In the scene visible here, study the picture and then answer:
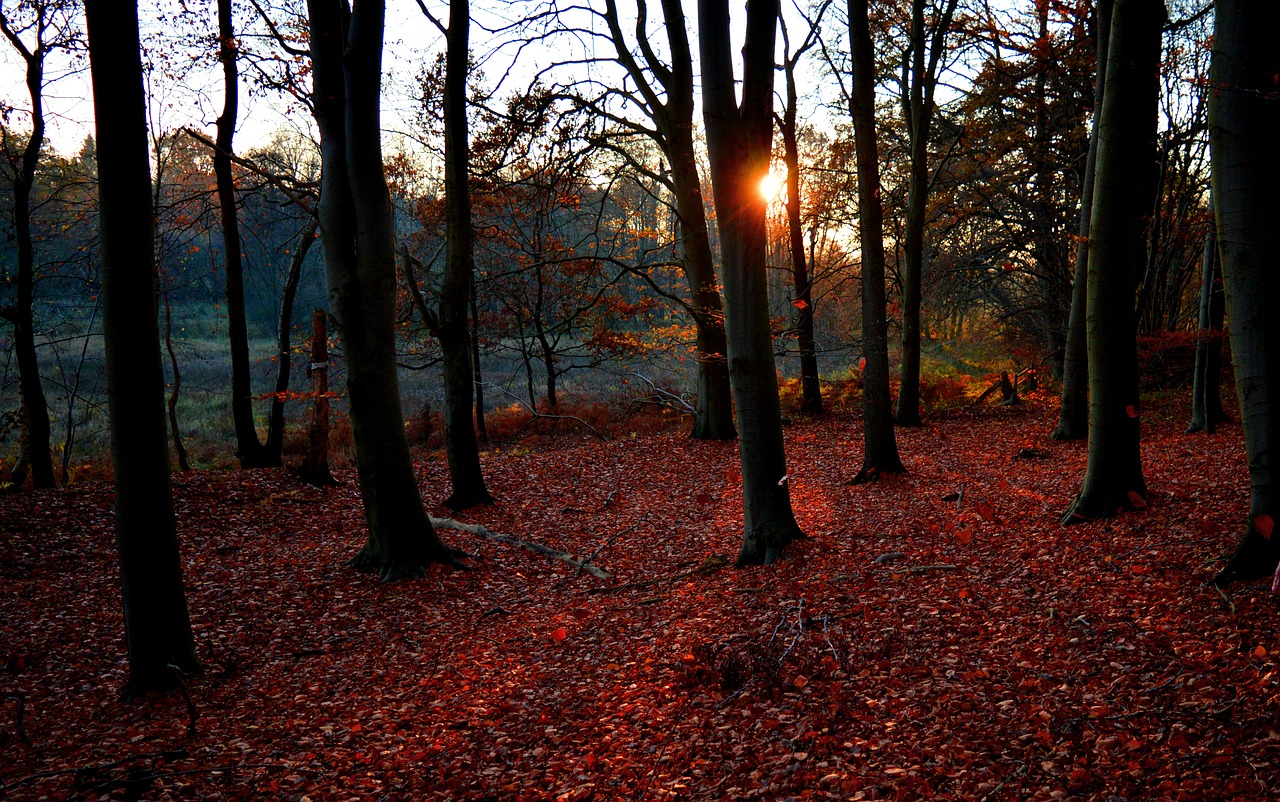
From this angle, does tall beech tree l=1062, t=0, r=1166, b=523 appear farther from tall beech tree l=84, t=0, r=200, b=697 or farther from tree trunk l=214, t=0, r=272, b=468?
tree trunk l=214, t=0, r=272, b=468

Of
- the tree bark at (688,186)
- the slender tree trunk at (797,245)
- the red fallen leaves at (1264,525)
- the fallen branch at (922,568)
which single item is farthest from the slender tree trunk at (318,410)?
the red fallen leaves at (1264,525)

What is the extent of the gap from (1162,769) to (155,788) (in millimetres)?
4613

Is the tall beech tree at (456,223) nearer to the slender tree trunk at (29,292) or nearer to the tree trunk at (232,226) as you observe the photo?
the tree trunk at (232,226)

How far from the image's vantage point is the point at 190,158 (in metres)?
17.7

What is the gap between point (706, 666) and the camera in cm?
473

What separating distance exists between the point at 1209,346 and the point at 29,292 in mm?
18313

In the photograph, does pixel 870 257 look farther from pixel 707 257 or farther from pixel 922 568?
pixel 922 568

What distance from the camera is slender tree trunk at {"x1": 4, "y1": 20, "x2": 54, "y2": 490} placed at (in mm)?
11117

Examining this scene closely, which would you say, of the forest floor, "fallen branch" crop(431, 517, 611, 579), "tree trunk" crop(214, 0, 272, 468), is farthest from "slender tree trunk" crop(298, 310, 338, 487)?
"fallen branch" crop(431, 517, 611, 579)

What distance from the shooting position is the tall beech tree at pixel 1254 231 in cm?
427

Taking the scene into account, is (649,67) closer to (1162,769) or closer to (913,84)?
(913,84)

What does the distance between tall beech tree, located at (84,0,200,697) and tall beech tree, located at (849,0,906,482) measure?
8.17 metres

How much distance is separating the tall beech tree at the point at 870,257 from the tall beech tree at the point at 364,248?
6.10 meters

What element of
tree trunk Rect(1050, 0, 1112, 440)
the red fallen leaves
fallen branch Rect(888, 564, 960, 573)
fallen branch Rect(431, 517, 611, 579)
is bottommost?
fallen branch Rect(431, 517, 611, 579)
